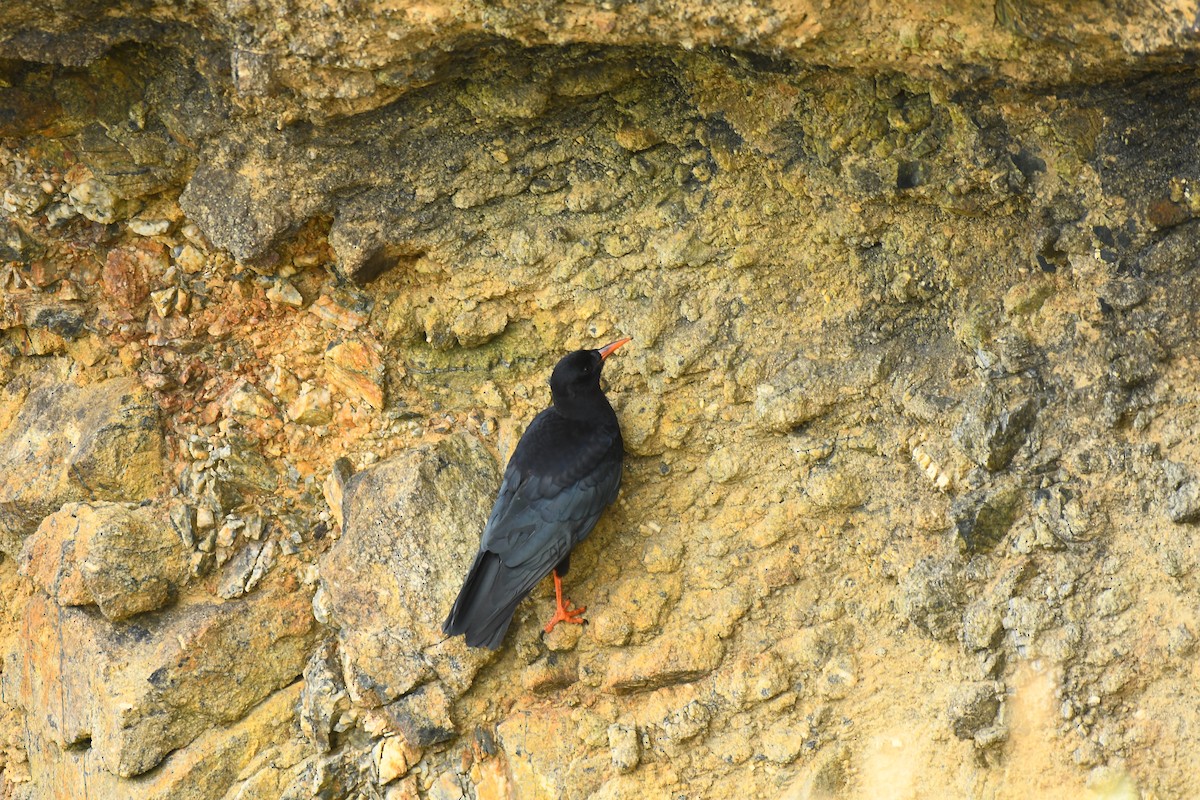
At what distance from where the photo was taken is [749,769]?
4250mm

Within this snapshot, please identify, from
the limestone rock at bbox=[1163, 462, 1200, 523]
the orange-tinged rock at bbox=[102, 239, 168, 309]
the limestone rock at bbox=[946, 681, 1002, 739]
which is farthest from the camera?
the orange-tinged rock at bbox=[102, 239, 168, 309]

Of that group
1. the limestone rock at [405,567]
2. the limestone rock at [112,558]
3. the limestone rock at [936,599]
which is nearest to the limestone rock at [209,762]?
the limestone rock at [405,567]

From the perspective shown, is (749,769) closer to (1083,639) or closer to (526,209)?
(1083,639)

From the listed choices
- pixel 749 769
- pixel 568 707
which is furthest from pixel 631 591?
pixel 749 769

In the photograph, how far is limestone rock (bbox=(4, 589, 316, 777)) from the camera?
4586 mm

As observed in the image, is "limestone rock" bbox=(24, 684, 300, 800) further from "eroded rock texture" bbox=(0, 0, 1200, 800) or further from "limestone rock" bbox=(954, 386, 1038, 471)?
"limestone rock" bbox=(954, 386, 1038, 471)

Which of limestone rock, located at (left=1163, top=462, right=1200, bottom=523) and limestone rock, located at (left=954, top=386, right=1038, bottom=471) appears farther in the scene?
limestone rock, located at (left=954, top=386, right=1038, bottom=471)

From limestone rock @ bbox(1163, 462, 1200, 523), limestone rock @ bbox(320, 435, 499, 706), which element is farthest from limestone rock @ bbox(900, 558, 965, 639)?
limestone rock @ bbox(320, 435, 499, 706)

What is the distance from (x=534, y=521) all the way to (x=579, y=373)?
590 mm

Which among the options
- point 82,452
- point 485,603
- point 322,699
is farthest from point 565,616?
point 82,452

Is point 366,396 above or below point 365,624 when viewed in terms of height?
above

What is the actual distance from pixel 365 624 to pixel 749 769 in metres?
1.56

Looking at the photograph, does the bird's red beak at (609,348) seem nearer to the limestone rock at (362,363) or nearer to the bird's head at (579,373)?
the bird's head at (579,373)

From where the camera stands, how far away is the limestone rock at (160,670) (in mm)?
4586
